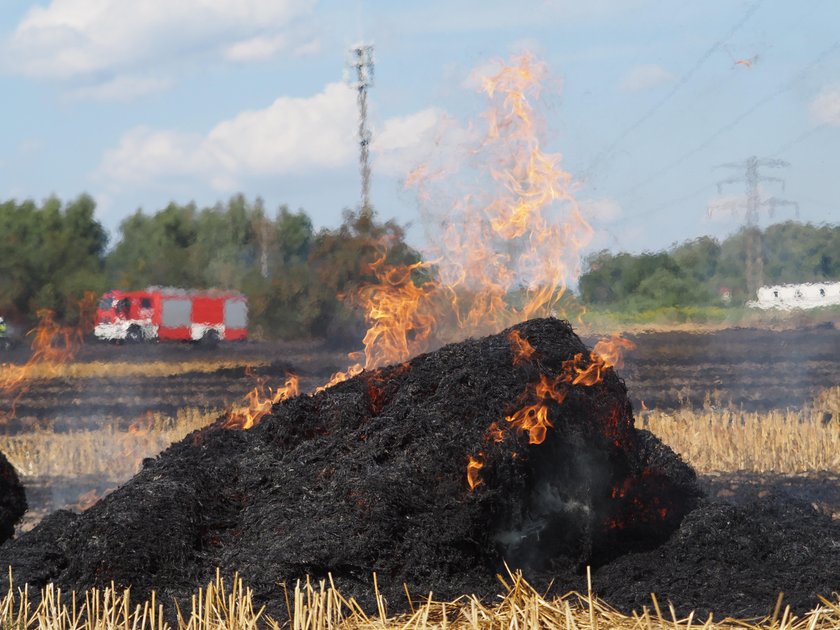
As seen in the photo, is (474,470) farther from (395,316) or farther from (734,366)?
(734,366)

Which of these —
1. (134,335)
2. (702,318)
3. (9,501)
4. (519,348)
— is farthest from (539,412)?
(134,335)

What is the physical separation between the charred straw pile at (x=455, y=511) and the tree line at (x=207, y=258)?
1936 cm

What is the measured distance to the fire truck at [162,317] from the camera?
42219 mm

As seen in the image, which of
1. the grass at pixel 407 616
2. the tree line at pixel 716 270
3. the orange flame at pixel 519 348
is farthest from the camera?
the tree line at pixel 716 270

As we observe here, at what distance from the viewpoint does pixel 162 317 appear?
1735 inches

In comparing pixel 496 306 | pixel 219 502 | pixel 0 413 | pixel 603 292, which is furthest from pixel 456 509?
pixel 0 413

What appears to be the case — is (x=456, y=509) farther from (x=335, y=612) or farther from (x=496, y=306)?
(x=496, y=306)

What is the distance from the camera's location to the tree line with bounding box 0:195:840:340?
30.1m

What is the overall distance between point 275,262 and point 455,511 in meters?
29.4

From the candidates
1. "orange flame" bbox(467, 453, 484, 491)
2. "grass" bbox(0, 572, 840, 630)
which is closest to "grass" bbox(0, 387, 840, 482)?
"orange flame" bbox(467, 453, 484, 491)

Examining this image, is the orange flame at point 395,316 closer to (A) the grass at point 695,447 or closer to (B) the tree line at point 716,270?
(A) the grass at point 695,447

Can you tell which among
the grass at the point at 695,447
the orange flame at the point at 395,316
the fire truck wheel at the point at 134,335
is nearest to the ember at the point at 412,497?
the orange flame at the point at 395,316

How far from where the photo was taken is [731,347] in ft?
111

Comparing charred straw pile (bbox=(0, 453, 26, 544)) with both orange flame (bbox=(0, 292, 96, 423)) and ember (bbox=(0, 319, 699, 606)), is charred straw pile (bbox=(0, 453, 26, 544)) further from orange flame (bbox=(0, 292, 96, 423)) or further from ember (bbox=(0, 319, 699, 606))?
orange flame (bbox=(0, 292, 96, 423))
